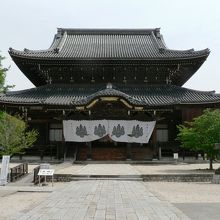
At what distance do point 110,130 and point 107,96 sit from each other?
291 cm

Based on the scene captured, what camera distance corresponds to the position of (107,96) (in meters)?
30.7

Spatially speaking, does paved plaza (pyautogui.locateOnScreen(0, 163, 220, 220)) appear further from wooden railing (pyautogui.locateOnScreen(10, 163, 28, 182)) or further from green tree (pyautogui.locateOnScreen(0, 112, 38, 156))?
green tree (pyautogui.locateOnScreen(0, 112, 38, 156))

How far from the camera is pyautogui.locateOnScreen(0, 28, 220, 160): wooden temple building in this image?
3181 centimetres

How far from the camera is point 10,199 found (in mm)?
13453

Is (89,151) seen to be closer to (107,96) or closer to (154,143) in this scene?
(107,96)

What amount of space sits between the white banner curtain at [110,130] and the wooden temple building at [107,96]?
476 mm

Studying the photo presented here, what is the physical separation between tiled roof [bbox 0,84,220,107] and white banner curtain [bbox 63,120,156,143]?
1862mm

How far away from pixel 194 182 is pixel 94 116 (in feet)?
45.6

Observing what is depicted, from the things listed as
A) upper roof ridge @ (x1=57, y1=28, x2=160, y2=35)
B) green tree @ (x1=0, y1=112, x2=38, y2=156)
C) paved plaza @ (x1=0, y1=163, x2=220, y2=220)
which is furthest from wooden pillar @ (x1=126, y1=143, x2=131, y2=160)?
upper roof ridge @ (x1=57, y1=28, x2=160, y2=35)

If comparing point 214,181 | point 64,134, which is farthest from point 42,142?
point 214,181

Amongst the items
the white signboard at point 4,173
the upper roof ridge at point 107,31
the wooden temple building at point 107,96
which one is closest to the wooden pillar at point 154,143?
the wooden temple building at point 107,96

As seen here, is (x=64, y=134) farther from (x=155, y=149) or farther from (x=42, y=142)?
(x=155, y=149)

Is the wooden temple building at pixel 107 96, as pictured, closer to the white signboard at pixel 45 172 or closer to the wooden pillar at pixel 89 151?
the wooden pillar at pixel 89 151

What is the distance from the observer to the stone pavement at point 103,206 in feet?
31.3
